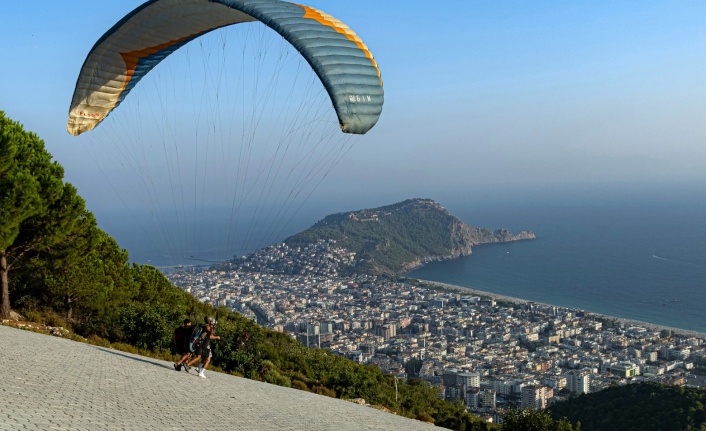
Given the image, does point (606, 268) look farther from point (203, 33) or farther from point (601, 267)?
point (203, 33)

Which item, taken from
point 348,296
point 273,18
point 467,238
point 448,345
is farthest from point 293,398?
point 467,238

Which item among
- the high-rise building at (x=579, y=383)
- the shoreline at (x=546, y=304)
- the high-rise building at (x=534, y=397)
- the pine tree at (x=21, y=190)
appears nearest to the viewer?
the pine tree at (x=21, y=190)

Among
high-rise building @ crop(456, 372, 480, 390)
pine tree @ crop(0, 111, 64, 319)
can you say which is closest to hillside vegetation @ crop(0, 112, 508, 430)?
pine tree @ crop(0, 111, 64, 319)

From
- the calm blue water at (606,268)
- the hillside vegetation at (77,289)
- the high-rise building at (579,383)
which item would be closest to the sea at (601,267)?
the calm blue water at (606,268)

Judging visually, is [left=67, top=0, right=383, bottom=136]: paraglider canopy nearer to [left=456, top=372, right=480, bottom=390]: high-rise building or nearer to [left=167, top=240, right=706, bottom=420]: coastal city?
[left=167, top=240, right=706, bottom=420]: coastal city

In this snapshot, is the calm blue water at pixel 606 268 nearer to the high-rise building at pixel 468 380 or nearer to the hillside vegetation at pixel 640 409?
A: the high-rise building at pixel 468 380

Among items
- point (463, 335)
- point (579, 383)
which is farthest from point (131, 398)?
point (463, 335)

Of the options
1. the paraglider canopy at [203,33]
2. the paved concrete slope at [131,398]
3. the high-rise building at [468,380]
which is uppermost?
the paraglider canopy at [203,33]

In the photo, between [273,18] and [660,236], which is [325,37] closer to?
[273,18]
